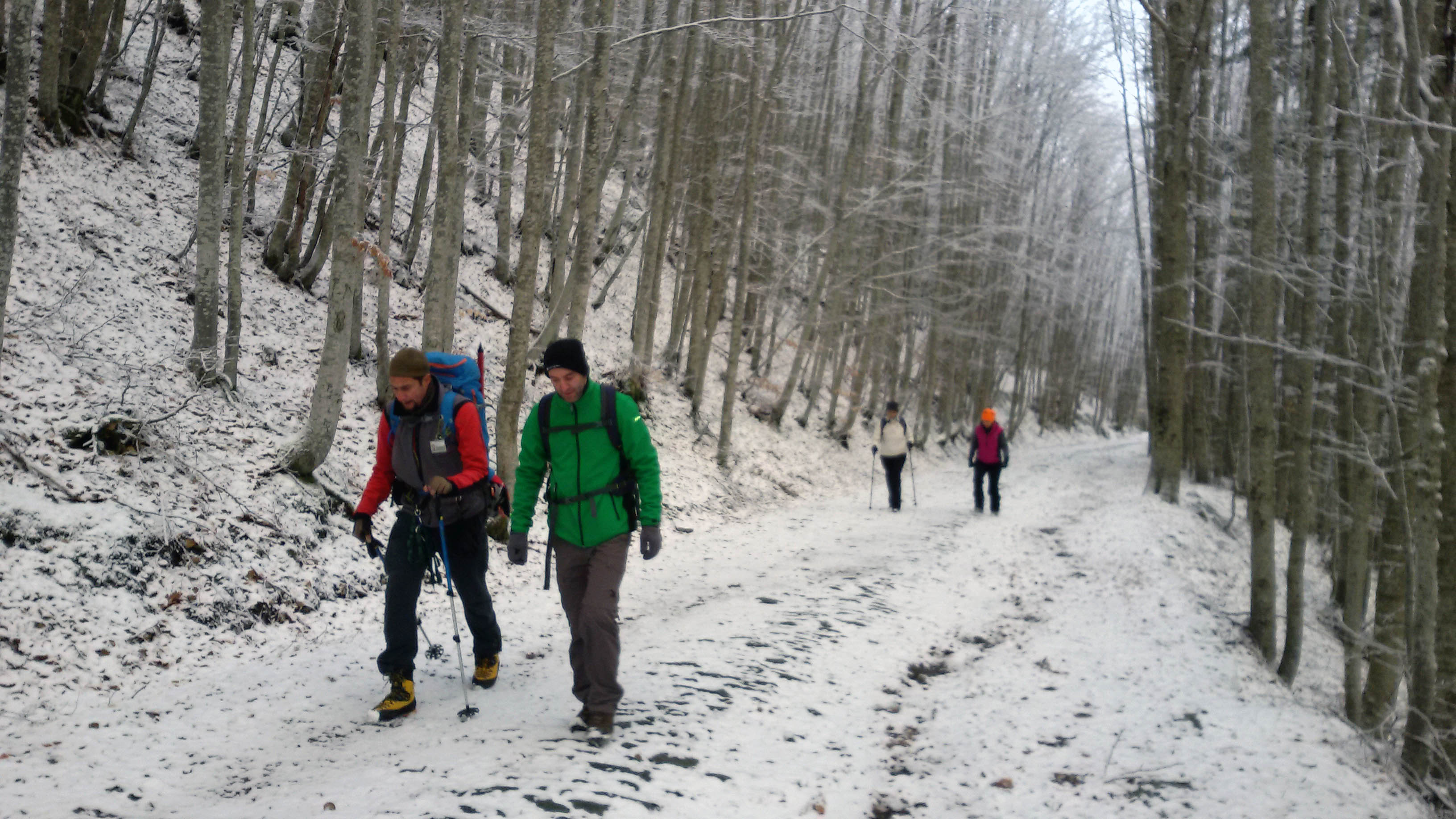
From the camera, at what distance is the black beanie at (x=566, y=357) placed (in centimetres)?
467

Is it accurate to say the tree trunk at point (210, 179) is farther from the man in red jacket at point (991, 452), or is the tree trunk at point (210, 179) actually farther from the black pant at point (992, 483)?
the black pant at point (992, 483)

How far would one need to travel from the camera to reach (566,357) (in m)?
4.69

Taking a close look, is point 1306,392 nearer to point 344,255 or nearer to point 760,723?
point 760,723

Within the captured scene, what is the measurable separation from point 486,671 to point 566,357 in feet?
7.30

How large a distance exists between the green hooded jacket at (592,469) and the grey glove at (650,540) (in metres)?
0.04

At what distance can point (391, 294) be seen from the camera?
46.7 feet

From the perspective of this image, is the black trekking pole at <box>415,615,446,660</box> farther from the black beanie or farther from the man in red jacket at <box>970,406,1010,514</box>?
the man in red jacket at <box>970,406,1010,514</box>

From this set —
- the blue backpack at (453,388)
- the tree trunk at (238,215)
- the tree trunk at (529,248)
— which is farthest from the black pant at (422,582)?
the tree trunk at (238,215)

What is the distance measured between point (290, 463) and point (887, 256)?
16039 millimetres

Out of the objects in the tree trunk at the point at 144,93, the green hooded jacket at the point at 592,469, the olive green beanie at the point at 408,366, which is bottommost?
the green hooded jacket at the point at 592,469

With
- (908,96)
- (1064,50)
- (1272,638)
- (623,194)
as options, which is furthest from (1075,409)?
(1272,638)

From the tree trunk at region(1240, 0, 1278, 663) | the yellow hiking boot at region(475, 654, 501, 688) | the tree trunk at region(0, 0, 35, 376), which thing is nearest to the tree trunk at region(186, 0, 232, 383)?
the tree trunk at region(0, 0, 35, 376)

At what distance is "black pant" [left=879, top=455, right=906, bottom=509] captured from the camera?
1565cm

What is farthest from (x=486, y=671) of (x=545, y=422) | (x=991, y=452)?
(x=991, y=452)
